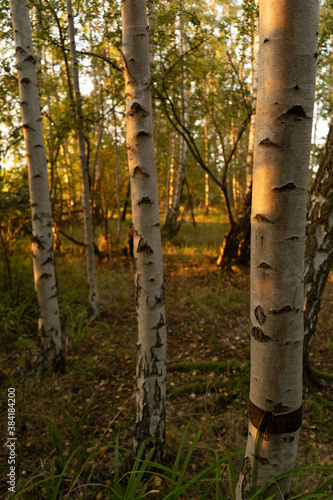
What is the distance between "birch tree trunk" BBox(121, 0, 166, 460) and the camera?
196 cm

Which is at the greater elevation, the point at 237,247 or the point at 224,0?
the point at 224,0

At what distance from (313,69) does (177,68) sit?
17.7 ft

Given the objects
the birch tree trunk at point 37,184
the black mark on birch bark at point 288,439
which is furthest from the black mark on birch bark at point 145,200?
the birch tree trunk at point 37,184

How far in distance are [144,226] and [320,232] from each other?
1.76 meters

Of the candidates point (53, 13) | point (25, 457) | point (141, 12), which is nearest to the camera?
point (141, 12)

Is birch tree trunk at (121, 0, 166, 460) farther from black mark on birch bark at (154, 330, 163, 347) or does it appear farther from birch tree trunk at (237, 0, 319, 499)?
birch tree trunk at (237, 0, 319, 499)

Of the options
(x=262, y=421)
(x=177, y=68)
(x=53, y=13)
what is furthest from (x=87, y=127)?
(x=262, y=421)

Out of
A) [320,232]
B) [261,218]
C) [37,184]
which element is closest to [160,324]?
[261,218]

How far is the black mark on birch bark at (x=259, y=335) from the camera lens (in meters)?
1.23

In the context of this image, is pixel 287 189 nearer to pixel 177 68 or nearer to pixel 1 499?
pixel 1 499

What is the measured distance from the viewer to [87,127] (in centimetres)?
481

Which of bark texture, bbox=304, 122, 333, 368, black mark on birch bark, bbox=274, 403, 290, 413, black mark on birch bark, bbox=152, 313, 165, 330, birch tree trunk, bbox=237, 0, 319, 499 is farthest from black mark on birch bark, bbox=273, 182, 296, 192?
bark texture, bbox=304, 122, 333, 368

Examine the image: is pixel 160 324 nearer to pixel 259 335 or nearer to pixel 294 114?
pixel 259 335

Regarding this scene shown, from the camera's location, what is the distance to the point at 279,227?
45.6 inches
